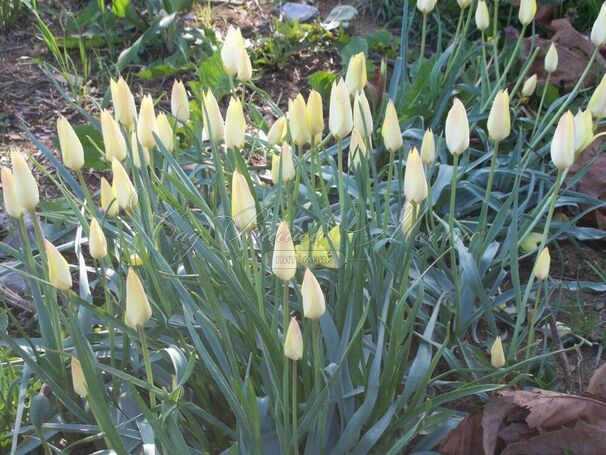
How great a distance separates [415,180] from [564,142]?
288 mm

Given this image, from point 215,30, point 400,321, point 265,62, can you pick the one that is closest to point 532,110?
point 265,62

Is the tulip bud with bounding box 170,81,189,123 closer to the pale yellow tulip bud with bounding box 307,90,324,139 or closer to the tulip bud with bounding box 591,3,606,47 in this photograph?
Result: the pale yellow tulip bud with bounding box 307,90,324,139

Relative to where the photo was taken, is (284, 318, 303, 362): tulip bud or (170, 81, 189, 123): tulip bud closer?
Answer: (284, 318, 303, 362): tulip bud

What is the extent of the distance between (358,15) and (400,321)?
254cm

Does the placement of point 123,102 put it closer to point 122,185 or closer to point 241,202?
point 122,185

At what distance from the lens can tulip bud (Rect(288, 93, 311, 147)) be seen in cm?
150

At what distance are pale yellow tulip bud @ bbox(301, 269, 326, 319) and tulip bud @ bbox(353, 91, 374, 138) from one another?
587 mm

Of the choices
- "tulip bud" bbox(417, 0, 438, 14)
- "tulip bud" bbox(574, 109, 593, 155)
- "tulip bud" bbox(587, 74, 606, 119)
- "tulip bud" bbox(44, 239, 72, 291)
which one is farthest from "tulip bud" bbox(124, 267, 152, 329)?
"tulip bud" bbox(417, 0, 438, 14)

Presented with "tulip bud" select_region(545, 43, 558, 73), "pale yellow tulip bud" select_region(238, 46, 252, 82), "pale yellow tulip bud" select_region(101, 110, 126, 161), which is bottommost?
"tulip bud" select_region(545, 43, 558, 73)

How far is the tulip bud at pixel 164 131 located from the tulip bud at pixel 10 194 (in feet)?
1.23

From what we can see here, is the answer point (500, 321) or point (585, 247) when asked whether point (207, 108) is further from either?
point (585, 247)

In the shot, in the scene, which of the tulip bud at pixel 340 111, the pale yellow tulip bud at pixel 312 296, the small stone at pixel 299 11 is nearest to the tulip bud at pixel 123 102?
the tulip bud at pixel 340 111

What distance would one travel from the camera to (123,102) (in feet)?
5.05

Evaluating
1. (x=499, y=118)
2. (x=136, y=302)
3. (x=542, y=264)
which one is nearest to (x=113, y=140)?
(x=136, y=302)
